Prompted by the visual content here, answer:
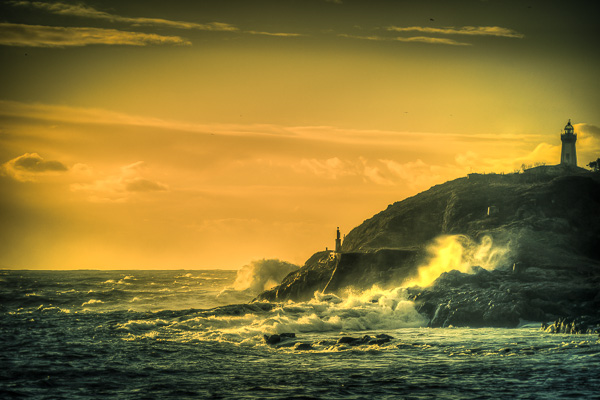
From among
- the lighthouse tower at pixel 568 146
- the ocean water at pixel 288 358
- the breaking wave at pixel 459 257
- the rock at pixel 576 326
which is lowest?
the ocean water at pixel 288 358

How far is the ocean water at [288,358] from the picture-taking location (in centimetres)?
2192

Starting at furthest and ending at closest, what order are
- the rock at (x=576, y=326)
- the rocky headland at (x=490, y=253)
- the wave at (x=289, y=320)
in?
the rocky headland at (x=490, y=253) → the wave at (x=289, y=320) → the rock at (x=576, y=326)

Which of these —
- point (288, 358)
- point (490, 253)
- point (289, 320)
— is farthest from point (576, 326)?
point (490, 253)

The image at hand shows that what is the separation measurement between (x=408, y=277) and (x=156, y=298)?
112 ft

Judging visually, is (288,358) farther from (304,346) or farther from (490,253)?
(490,253)

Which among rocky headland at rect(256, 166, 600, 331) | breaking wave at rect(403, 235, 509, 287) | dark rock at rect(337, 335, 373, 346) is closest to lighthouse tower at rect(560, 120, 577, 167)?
rocky headland at rect(256, 166, 600, 331)

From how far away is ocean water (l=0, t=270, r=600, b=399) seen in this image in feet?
71.9

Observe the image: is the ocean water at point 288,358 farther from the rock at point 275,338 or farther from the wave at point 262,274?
the wave at point 262,274

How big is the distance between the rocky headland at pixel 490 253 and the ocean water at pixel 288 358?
3.06 metres

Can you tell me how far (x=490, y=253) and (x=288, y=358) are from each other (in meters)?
31.1

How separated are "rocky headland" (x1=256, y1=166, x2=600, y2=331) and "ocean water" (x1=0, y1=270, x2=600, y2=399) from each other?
3062mm

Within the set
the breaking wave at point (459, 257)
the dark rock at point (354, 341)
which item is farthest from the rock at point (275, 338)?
the breaking wave at point (459, 257)

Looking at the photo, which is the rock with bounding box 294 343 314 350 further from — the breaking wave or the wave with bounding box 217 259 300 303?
the wave with bounding box 217 259 300 303

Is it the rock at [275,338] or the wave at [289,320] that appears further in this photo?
the wave at [289,320]
